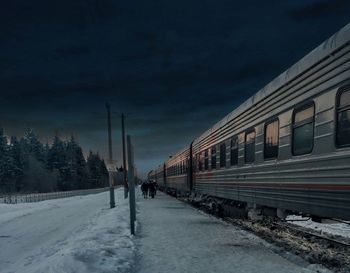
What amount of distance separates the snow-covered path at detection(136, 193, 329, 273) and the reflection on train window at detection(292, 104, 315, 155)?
6.60ft

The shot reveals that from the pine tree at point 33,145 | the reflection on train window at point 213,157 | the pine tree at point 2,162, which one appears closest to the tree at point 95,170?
the pine tree at point 33,145

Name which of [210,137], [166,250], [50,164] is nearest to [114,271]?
[166,250]

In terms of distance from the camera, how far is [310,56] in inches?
358

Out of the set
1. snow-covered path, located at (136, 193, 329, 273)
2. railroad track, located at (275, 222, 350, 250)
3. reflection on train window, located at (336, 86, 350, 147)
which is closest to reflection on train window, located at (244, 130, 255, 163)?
snow-covered path, located at (136, 193, 329, 273)

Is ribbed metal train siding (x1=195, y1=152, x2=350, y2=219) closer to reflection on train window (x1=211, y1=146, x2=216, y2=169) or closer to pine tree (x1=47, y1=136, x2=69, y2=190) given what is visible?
reflection on train window (x1=211, y1=146, x2=216, y2=169)

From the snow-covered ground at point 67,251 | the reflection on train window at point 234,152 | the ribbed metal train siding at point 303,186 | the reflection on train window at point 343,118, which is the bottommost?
the snow-covered ground at point 67,251

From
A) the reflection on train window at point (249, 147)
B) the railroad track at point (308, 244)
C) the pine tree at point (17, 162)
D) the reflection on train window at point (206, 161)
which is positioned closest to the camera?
the railroad track at point (308, 244)

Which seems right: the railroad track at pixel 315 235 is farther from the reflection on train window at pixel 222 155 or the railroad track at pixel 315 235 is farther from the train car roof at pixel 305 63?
the train car roof at pixel 305 63

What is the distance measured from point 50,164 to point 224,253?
114672mm

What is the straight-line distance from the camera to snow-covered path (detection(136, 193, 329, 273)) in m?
9.25

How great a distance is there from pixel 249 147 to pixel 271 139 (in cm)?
219

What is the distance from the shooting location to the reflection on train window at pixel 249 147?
44.0 feet

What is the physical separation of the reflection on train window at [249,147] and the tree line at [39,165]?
92.8m

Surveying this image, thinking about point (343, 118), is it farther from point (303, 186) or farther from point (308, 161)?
point (303, 186)
